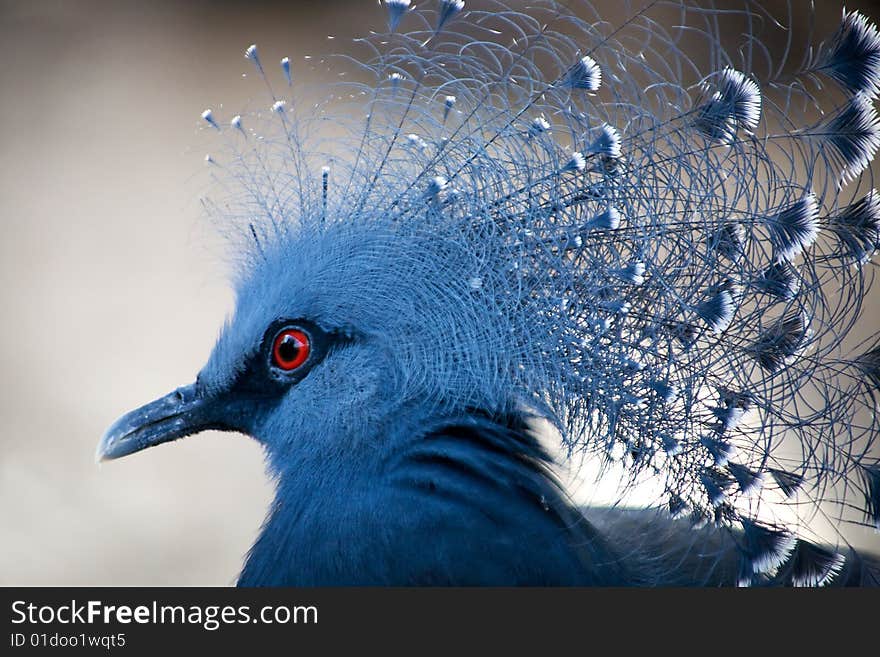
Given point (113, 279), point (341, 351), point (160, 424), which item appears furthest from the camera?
point (113, 279)

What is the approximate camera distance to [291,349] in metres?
1.34

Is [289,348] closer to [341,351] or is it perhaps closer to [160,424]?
[341,351]

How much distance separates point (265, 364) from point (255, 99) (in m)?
0.51

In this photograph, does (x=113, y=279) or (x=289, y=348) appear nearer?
(x=289, y=348)

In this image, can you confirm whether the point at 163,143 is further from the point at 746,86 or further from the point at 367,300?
the point at 746,86

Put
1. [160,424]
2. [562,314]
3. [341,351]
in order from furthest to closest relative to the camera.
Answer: [160,424], [341,351], [562,314]

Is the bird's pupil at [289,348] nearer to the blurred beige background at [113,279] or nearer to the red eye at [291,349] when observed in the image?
the red eye at [291,349]

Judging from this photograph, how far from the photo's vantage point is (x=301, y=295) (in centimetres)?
133

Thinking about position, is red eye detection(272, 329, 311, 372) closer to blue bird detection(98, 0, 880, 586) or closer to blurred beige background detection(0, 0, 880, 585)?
blue bird detection(98, 0, 880, 586)

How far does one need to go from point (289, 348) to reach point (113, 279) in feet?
5.77

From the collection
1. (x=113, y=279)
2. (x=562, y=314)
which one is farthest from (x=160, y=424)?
(x=113, y=279)

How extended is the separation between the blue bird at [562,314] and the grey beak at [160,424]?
0.03m

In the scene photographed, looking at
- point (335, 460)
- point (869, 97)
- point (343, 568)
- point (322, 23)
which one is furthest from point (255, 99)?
point (322, 23)

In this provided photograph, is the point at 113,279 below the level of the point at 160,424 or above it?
above
